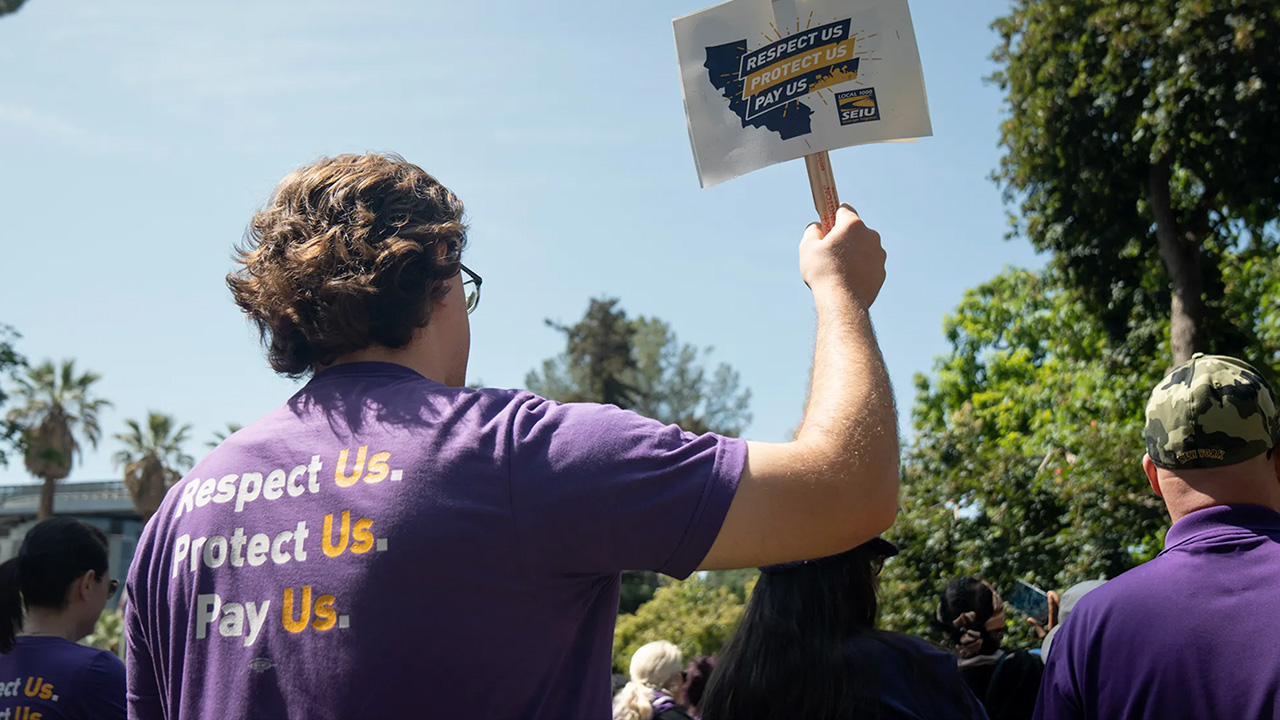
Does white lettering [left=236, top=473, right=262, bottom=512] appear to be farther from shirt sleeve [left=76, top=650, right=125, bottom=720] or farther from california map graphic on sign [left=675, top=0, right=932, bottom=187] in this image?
shirt sleeve [left=76, top=650, right=125, bottom=720]

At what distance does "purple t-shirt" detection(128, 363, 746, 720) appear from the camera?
138 centimetres

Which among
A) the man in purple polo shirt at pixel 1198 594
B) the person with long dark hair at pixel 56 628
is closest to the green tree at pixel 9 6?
the person with long dark hair at pixel 56 628

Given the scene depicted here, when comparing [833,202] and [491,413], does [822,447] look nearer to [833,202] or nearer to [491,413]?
[491,413]

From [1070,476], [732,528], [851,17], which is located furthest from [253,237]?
[1070,476]

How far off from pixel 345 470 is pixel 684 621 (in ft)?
89.2

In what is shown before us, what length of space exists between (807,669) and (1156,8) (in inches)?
439

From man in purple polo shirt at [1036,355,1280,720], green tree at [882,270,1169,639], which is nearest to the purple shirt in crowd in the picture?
man in purple polo shirt at [1036,355,1280,720]

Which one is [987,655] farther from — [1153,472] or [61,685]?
[61,685]

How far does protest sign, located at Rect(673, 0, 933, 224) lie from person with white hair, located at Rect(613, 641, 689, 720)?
4061mm

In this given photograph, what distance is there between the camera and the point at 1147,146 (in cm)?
1227

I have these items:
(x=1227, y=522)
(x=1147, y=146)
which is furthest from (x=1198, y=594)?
(x=1147, y=146)

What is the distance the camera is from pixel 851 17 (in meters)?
2.07

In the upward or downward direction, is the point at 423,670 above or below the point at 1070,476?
above

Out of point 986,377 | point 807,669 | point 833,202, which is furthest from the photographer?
point 986,377
